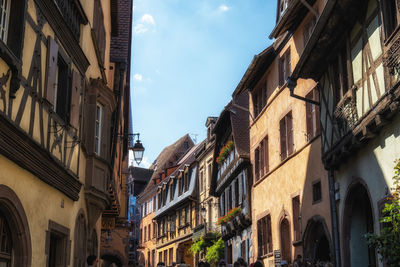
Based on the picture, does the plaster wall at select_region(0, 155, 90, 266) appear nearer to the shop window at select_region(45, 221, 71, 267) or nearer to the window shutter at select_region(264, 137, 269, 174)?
the shop window at select_region(45, 221, 71, 267)

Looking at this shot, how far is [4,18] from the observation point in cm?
811

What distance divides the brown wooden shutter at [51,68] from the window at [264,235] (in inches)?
525

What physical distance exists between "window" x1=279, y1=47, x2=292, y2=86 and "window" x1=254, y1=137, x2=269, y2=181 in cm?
298

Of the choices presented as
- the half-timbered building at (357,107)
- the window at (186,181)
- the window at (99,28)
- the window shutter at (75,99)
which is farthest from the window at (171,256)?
the window shutter at (75,99)

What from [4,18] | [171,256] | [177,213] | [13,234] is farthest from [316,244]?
[171,256]

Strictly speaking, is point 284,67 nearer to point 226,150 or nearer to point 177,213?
point 226,150

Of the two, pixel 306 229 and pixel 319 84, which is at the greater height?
pixel 319 84

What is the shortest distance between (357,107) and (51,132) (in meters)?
6.44

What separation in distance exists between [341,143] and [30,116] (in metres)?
7.39

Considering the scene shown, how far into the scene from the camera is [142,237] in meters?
62.0

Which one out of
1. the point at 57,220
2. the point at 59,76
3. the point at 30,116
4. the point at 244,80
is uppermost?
the point at 244,80

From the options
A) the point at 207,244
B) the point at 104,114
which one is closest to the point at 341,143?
the point at 104,114

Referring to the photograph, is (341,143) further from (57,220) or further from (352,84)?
(57,220)

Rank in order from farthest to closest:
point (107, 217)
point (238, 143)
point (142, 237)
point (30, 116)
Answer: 1. point (142, 237)
2. point (238, 143)
3. point (107, 217)
4. point (30, 116)
